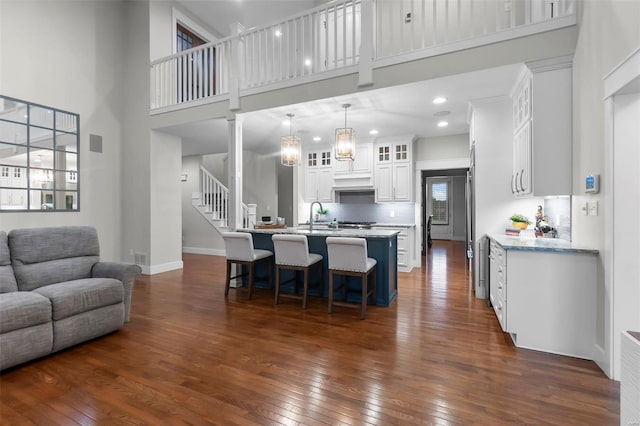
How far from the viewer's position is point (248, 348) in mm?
2631

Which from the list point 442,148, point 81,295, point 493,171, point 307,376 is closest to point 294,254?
point 307,376

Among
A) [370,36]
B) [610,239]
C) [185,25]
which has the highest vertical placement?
[185,25]

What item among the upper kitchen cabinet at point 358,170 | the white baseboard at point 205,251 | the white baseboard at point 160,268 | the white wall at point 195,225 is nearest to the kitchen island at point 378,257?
the upper kitchen cabinet at point 358,170

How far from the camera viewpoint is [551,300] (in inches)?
99.5

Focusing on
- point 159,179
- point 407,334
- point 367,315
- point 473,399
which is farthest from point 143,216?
point 473,399

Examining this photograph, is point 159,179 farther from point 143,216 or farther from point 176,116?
point 176,116

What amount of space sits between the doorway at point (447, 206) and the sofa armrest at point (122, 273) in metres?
9.83

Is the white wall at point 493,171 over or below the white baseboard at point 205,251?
over

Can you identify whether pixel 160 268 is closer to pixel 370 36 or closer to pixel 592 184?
pixel 370 36

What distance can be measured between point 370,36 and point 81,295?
4176 millimetres

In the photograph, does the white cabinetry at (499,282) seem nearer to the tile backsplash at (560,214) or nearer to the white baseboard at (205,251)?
the tile backsplash at (560,214)

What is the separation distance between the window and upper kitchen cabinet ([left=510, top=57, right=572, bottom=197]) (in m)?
8.73

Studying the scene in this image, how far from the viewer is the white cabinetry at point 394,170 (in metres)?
6.17

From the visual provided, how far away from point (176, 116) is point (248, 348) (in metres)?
Result: 4.50
